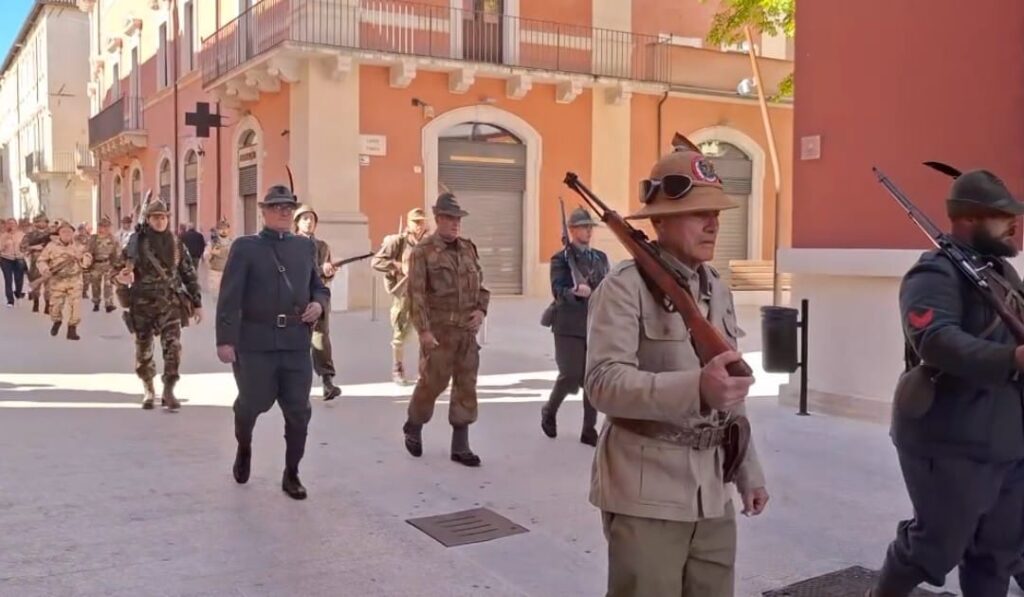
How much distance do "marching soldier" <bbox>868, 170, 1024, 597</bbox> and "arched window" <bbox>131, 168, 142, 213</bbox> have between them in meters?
31.0

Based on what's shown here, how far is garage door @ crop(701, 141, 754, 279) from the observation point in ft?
75.4

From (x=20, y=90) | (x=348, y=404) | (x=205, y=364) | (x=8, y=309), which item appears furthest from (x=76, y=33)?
(x=348, y=404)

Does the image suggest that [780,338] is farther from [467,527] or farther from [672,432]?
[672,432]

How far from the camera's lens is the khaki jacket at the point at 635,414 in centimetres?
277

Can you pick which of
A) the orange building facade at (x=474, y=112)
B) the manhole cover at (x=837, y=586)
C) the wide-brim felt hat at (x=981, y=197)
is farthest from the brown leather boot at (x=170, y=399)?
the orange building facade at (x=474, y=112)

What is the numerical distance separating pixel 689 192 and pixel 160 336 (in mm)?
6617

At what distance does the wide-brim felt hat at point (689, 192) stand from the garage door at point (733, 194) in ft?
66.6

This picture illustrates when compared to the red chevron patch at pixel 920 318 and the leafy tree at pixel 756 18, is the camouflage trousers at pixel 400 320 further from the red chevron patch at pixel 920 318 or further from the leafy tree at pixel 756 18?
the leafy tree at pixel 756 18

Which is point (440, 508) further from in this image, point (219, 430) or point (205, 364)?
point (205, 364)

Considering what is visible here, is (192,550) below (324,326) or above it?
below

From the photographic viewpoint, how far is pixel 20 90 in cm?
6025

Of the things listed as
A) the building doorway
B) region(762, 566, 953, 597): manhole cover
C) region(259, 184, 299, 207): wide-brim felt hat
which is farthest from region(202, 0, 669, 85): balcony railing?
region(762, 566, 953, 597): manhole cover

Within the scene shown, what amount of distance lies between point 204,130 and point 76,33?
116ft

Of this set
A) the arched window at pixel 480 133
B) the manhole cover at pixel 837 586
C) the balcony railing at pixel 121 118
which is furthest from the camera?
the balcony railing at pixel 121 118
